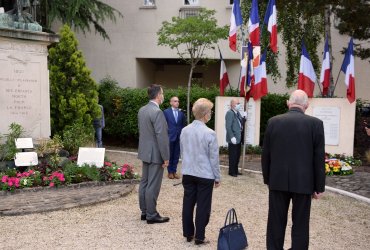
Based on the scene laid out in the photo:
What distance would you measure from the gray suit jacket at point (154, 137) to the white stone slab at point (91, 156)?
9.45 ft

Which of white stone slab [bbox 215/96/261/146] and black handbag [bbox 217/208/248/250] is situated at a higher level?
white stone slab [bbox 215/96/261/146]

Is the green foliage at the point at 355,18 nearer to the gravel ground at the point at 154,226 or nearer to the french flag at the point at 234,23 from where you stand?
the french flag at the point at 234,23

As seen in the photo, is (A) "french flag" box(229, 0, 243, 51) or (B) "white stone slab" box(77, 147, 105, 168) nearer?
(B) "white stone slab" box(77, 147, 105, 168)

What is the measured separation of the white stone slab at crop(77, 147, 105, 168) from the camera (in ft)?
28.8

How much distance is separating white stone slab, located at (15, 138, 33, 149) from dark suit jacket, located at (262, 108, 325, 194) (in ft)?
18.5

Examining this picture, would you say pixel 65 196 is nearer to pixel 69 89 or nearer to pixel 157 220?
pixel 157 220

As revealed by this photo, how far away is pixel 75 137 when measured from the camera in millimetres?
10539

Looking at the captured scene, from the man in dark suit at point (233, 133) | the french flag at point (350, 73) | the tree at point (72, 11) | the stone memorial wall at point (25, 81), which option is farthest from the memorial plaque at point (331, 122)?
the tree at point (72, 11)

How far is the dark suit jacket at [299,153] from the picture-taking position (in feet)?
14.8

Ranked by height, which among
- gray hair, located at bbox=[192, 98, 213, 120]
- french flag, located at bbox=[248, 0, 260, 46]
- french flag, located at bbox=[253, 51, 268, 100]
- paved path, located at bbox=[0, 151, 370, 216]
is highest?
french flag, located at bbox=[248, 0, 260, 46]

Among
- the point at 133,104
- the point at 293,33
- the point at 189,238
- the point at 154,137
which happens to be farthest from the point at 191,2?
the point at 189,238

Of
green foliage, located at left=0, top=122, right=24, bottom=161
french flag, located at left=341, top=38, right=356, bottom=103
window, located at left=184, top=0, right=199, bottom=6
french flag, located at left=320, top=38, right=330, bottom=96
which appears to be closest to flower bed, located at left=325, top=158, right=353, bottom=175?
french flag, located at left=341, top=38, right=356, bottom=103

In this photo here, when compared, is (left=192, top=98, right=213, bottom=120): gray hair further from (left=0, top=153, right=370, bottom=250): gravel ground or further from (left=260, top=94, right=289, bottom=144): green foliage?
(left=260, top=94, right=289, bottom=144): green foliage

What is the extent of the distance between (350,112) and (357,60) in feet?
27.0
